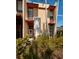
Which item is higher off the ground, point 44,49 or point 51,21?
point 51,21

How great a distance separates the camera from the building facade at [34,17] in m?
2.12

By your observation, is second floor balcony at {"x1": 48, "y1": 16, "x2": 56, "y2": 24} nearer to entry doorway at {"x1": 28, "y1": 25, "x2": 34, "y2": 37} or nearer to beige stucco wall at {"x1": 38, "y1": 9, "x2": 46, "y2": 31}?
beige stucco wall at {"x1": 38, "y1": 9, "x2": 46, "y2": 31}

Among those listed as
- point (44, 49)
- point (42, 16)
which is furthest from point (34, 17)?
point (44, 49)

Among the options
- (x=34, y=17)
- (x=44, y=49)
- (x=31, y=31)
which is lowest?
(x=44, y=49)

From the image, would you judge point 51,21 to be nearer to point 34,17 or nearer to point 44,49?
point 34,17

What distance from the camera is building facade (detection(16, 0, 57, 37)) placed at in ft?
6.94

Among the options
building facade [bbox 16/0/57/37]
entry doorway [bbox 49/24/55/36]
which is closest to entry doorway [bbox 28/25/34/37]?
building facade [bbox 16/0/57/37]

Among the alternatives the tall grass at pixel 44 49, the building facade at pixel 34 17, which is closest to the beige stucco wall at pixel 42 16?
the building facade at pixel 34 17

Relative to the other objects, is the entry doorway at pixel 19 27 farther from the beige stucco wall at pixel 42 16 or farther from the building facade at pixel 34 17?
the beige stucco wall at pixel 42 16

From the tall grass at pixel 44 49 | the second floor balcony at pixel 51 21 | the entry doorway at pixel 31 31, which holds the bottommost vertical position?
the tall grass at pixel 44 49

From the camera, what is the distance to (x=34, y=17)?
7.01 feet
